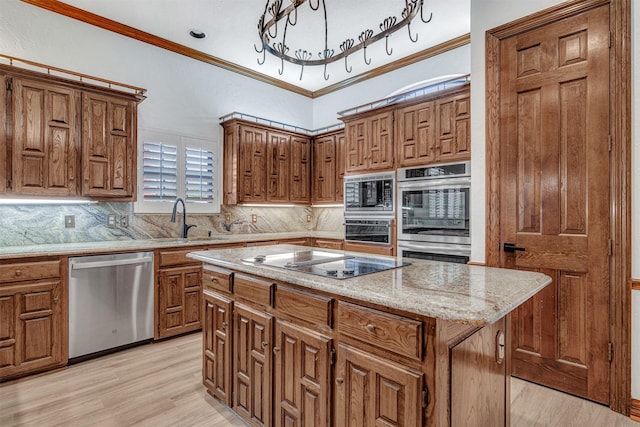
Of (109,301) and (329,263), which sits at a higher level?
(329,263)

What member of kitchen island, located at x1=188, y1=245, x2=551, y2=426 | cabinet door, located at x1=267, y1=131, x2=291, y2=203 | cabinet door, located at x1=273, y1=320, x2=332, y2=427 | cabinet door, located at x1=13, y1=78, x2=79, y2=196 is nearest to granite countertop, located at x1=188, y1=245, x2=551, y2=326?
kitchen island, located at x1=188, y1=245, x2=551, y2=426

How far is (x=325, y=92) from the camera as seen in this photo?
5.66m

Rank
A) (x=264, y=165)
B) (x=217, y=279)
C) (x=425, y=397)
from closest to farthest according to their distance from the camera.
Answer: (x=425, y=397) < (x=217, y=279) < (x=264, y=165)

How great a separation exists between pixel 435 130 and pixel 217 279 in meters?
2.72

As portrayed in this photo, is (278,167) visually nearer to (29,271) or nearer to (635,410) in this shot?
(29,271)

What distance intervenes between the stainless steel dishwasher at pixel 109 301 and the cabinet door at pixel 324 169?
272cm

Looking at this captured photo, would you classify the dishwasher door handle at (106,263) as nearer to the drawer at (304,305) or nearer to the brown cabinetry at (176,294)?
the brown cabinetry at (176,294)

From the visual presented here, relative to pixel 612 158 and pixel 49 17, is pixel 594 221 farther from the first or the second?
pixel 49 17

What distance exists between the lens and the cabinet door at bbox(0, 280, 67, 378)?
2.50 metres

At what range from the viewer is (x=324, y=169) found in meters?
5.21

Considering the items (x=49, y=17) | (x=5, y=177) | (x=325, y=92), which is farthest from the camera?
(x=325, y=92)

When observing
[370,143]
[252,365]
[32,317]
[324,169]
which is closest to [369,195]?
[370,143]

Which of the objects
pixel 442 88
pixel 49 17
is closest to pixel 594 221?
pixel 442 88

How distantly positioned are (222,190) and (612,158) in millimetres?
4054
